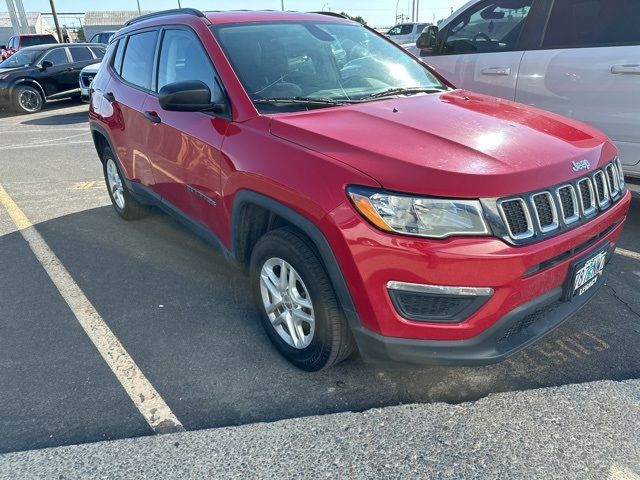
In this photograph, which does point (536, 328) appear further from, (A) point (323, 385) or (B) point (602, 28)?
(B) point (602, 28)

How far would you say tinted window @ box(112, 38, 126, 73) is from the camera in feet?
A: 14.7

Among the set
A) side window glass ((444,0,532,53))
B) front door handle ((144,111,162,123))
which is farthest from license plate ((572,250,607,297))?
side window glass ((444,0,532,53))

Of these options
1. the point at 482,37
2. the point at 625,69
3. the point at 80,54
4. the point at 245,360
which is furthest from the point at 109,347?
the point at 80,54

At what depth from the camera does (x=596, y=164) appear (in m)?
2.40

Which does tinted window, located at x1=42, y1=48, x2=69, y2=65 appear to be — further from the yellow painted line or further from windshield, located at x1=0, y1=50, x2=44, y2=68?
the yellow painted line

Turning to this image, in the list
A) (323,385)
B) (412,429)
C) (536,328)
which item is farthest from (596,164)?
(323,385)

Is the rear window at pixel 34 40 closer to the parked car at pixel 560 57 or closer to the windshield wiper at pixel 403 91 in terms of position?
the parked car at pixel 560 57

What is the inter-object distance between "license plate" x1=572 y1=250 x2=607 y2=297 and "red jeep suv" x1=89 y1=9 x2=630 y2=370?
0.05 ft

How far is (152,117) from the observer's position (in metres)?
3.54

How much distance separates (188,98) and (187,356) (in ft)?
4.62

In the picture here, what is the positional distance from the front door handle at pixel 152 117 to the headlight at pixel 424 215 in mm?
2066

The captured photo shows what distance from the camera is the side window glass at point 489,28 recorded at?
465 centimetres

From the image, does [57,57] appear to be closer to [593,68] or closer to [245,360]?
[593,68]

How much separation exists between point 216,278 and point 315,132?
5.79ft
